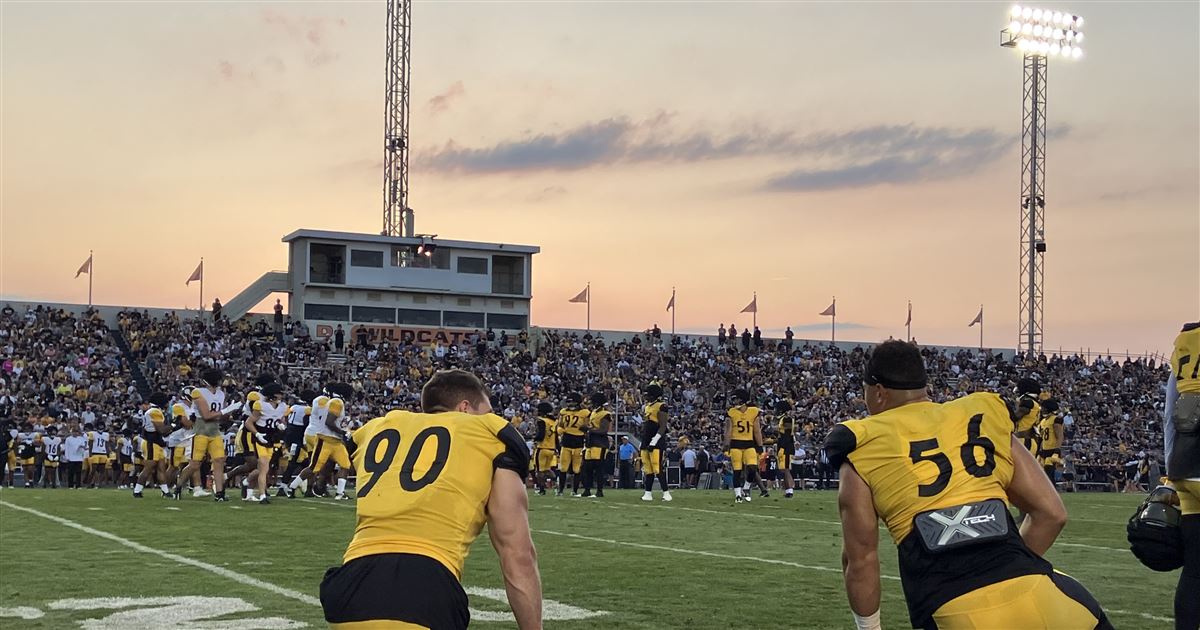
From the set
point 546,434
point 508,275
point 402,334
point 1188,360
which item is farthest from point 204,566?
point 508,275

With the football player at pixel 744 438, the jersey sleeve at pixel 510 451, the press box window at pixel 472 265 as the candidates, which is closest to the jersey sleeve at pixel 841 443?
the jersey sleeve at pixel 510 451

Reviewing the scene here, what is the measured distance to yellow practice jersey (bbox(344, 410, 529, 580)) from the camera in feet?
14.5

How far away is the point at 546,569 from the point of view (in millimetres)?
11648

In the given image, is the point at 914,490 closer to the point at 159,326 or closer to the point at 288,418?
the point at 288,418

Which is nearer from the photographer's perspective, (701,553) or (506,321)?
(701,553)

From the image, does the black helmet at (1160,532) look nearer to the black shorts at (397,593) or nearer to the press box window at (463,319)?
the black shorts at (397,593)

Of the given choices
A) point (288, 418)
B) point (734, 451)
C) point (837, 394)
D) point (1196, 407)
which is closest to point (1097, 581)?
point (1196, 407)

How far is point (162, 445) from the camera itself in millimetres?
23875

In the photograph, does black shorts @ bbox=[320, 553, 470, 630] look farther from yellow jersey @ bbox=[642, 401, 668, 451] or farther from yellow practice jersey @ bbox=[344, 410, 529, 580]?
yellow jersey @ bbox=[642, 401, 668, 451]

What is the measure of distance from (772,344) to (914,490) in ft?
156

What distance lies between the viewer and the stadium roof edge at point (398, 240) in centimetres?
5042

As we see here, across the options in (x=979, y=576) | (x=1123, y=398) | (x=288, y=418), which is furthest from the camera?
(x=1123, y=398)

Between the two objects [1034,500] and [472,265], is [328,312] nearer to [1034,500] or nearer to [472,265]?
[472,265]

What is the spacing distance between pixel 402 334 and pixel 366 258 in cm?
324
